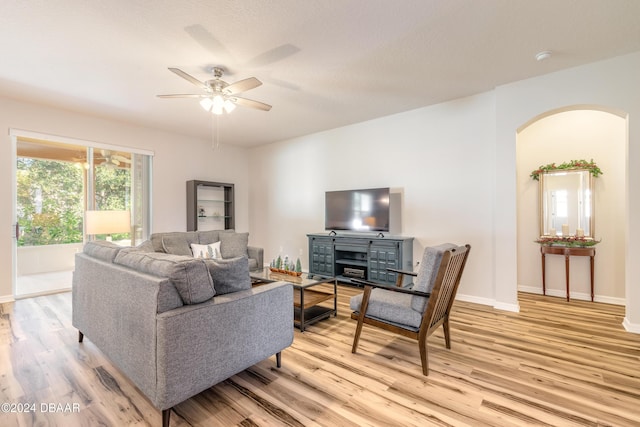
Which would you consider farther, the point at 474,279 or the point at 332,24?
→ the point at 474,279

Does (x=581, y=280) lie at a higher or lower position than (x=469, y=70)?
lower

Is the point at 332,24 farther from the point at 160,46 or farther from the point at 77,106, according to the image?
the point at 77,106

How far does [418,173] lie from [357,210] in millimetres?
1106

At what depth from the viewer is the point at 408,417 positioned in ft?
5.67

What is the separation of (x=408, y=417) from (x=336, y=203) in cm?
367

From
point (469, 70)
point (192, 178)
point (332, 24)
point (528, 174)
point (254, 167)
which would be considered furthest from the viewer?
point (254, 167)

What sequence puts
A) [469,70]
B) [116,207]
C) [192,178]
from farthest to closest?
[192,178] → [116,207] → [469,70]

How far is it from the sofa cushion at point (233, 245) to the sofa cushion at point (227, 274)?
2889 mm

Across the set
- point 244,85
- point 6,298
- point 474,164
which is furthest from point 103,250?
point 474,164

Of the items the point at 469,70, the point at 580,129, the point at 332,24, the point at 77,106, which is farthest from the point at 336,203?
the point at 77,106

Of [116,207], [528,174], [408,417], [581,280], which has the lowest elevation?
[408,417]

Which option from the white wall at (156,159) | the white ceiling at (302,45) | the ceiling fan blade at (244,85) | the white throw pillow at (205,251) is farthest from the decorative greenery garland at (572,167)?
the white wall at (156,159)

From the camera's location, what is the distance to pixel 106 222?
11.6ft

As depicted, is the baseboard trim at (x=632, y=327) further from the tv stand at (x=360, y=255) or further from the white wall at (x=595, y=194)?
the tv stand at (x=360, y=255)
